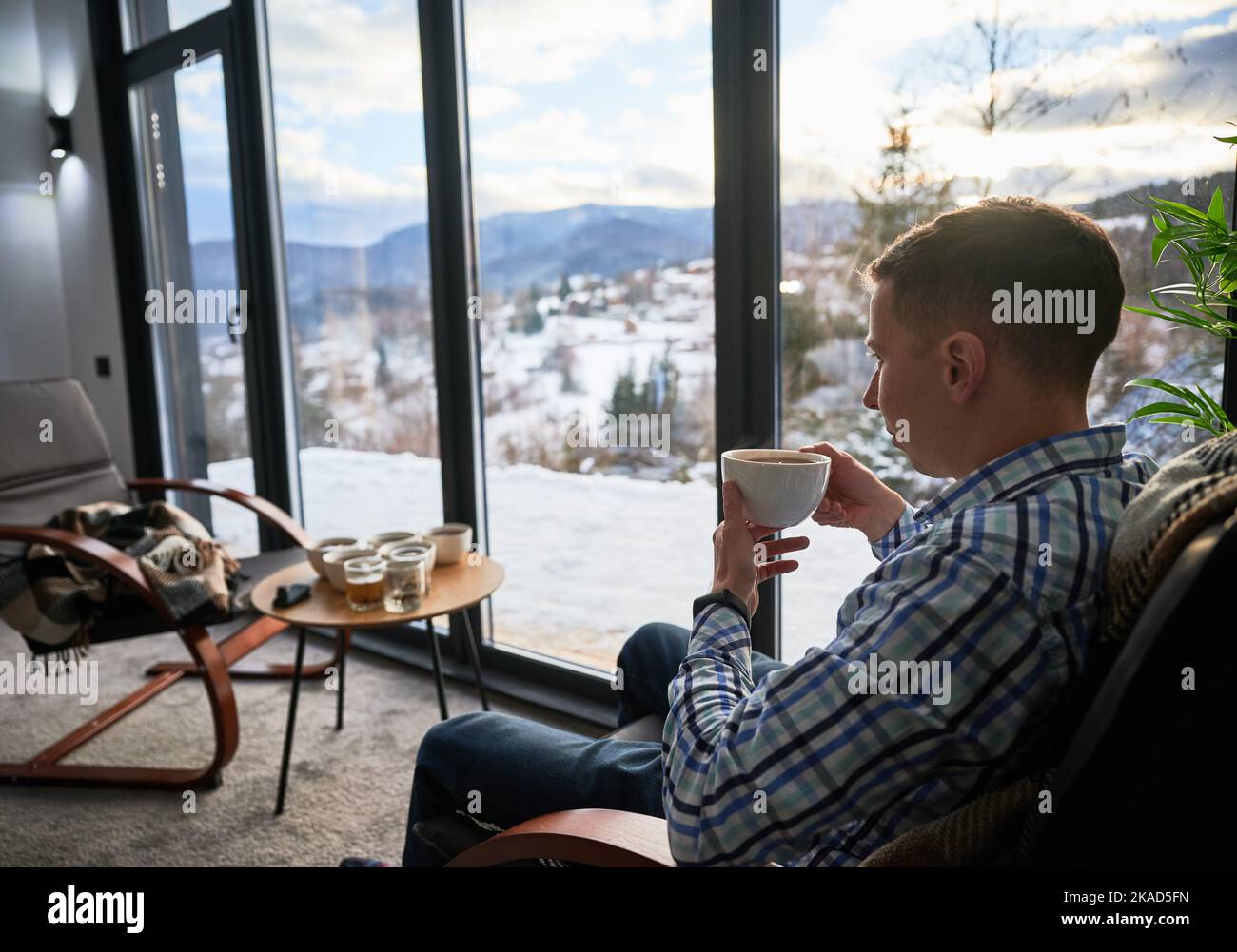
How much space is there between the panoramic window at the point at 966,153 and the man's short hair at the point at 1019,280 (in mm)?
917

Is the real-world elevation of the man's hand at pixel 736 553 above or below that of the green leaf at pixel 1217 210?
below

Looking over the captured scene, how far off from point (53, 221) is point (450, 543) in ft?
10.8

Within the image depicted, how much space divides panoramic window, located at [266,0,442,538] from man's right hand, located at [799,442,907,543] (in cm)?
185

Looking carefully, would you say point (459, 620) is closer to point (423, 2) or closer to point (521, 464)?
point (521, 464)

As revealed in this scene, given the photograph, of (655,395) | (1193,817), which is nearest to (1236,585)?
(1193,817)

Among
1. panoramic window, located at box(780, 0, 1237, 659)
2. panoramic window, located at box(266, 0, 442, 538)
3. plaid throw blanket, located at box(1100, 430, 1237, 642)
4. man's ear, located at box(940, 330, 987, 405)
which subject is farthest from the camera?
panoramic window, located at box(266, 0, 442, 538)

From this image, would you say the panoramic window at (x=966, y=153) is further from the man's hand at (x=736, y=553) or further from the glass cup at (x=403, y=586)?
the man's hand at (x=736, y=553)

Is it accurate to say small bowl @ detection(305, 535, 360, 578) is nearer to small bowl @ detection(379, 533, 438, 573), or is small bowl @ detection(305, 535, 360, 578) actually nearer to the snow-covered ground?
small bowl @ detection(379, 533, 438, 573)

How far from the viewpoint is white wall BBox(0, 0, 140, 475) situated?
12.7 feet

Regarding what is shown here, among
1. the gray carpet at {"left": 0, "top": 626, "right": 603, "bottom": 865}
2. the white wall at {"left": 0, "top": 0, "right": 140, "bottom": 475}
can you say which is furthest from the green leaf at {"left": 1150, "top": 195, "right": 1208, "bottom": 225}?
the white wall at {"left": 0, "top": 0, "right": 140, "bottom": 475}

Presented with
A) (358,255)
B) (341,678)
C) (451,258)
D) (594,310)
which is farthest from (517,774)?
(358,255)

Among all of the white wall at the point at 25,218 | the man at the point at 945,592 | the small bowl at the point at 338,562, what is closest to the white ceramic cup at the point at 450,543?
the small bowl at the point at 338,562

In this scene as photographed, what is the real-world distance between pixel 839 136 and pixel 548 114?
0.90m

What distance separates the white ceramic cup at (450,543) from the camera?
215 centimetres
